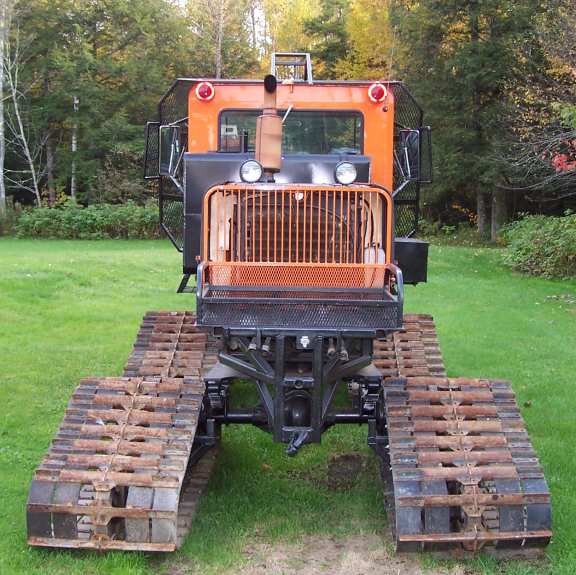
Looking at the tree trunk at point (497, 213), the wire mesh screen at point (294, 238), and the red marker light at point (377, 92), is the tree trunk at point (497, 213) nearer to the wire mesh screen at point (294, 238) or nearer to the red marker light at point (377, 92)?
the red marker light at point (377, 92)

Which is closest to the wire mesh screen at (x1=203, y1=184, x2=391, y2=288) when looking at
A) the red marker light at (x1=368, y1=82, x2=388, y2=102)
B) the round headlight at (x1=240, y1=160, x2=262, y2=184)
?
the round headlight at (x1=240, y1=160, x2=262, y2=184)

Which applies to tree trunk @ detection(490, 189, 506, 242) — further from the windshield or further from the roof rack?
the windshield

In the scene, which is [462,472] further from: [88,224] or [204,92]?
[88,224]

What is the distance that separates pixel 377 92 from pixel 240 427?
3.35 meters

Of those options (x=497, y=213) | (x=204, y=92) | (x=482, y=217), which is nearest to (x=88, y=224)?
(x=482, y=217)

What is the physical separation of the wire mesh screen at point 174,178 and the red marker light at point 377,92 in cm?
167

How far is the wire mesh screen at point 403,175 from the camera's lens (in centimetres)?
741

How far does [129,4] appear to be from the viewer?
3697 centimetres

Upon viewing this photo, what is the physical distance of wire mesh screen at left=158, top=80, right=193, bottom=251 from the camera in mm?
Answer: 7434

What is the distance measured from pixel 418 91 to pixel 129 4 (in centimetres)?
1560

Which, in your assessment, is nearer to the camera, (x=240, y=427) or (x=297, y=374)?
(x=297, y=374)

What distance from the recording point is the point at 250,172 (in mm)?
5332

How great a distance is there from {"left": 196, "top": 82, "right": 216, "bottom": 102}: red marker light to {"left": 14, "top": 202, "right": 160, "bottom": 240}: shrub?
2197 centimetres

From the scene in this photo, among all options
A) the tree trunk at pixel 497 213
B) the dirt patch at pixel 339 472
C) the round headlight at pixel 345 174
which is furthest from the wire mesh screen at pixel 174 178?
the tree trunk at pixel 497 213
